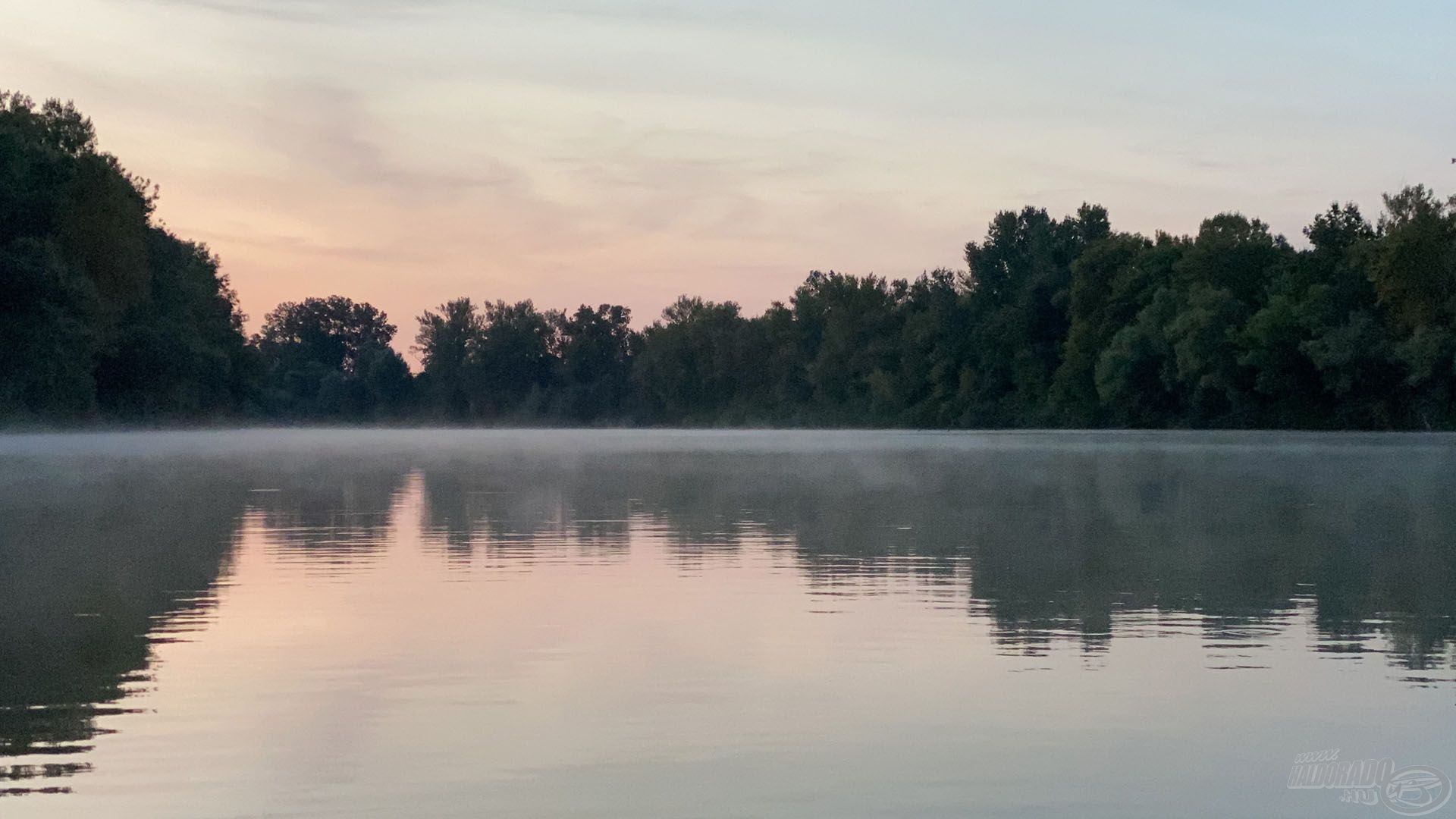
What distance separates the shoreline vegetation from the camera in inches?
3022

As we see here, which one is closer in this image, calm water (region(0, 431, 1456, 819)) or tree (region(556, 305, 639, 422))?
calm water (region(0, 431, 1456, 819))

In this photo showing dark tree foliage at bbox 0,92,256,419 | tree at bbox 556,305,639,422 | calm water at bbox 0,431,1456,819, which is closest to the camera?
calm water at bbox 0,431,1456,819

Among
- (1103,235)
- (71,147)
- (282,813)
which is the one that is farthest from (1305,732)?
(1103,235)

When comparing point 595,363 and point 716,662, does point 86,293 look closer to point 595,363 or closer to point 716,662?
point 716,662

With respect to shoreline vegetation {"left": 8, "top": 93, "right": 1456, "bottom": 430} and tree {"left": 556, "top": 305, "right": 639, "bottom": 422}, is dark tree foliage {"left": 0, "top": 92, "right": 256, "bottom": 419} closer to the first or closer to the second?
shoreline vegetation {"left": 8, "top": 93, "right": 1456, "bottom": 430}

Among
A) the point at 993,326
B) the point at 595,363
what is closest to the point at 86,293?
the point at 993,326

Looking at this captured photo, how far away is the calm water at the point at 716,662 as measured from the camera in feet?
22.4

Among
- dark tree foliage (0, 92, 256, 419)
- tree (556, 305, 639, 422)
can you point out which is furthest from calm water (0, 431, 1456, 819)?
tree (556, 305, 639, 422)

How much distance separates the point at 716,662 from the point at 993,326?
116 meters

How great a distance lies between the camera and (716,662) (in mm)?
9844

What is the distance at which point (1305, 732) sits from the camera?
25.4ft

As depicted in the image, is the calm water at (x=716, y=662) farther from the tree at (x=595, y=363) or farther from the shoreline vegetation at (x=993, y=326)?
the tree at (x=595, y=363)

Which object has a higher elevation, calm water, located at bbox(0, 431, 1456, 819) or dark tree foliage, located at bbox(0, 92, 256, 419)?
dark tree foliage, located at bbox(0, 92, 256, 419)

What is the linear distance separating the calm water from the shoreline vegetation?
193 ft
